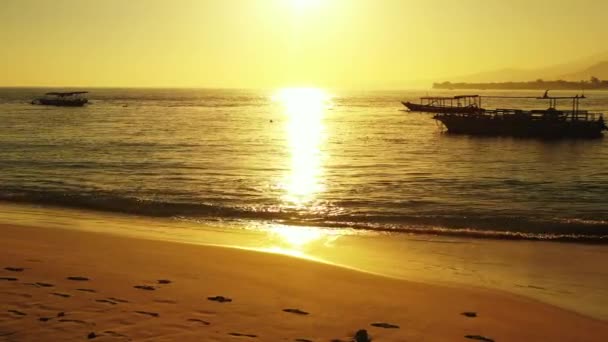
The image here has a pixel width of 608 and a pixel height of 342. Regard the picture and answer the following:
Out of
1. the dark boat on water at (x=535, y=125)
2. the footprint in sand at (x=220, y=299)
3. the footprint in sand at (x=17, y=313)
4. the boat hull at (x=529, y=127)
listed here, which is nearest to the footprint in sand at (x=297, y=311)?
the footprint in sand at (x=220, y=299)

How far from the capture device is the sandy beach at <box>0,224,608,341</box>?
827 centimetres

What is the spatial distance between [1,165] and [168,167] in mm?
9118

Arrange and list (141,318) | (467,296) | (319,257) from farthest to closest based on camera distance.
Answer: (319,257), (467,296), (141,318)

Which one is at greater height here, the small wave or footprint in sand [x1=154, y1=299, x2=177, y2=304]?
footprint in sand [x1=154, y1=299, x2=177, y2=304]

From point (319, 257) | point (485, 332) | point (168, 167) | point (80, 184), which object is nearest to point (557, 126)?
point (168, 167)

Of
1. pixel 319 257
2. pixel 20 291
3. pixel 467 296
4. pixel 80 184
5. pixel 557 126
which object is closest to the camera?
pixel 20 291

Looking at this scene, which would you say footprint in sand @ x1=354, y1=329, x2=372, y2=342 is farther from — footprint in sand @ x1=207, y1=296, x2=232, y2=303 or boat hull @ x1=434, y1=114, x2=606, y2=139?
boat hull @ x1=434, y1=114, x2=606, y2=139

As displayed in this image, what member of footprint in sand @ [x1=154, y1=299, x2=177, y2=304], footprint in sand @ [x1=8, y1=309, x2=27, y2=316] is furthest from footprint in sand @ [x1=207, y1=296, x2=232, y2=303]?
footprint in sand @ [x1=8, y1=309, x2=27, y2=316]

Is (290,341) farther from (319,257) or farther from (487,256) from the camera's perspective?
(487,256)

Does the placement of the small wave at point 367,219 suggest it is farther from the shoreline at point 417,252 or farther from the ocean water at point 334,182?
the shoreline at point 417,252

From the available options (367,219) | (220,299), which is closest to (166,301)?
(220,299)

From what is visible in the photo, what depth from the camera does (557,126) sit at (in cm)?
6128

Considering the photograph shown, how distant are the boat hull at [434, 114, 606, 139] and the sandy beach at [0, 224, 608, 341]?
54182 millimetres

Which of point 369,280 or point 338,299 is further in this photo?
point 369,280
